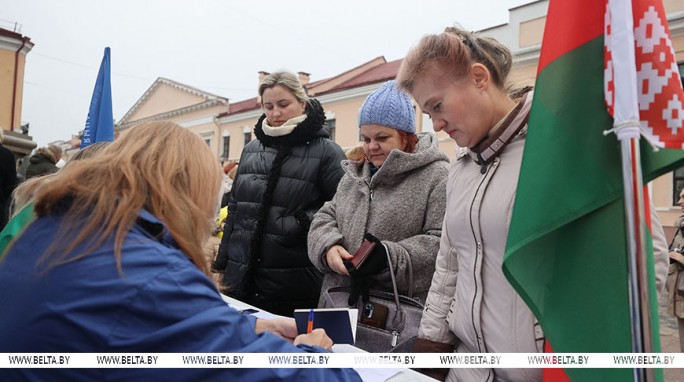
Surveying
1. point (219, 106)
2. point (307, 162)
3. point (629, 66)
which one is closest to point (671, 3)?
point (307, 162)

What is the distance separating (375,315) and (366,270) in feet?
0.59

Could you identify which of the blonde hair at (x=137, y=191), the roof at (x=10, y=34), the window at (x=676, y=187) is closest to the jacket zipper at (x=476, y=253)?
the blonde hair at (x=137, y=191)

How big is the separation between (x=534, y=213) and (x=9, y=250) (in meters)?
1.06

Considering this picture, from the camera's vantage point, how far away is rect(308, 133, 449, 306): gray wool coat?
6.26 ft

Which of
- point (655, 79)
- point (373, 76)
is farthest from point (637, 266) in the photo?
point (373, 76)

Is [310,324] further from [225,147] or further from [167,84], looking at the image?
[167,84]

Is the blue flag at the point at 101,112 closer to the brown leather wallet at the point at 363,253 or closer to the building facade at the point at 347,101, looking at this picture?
the building facade at the point at 347,101

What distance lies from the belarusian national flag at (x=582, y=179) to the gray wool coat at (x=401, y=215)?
0.82 m

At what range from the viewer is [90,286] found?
0.83 metres

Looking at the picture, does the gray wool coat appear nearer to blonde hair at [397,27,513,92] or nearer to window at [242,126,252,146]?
blonde hair at [397,27,513,92]

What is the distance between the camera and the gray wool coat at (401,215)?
1909mm

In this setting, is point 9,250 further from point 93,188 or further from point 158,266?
point 158,266

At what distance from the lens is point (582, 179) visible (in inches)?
40.1

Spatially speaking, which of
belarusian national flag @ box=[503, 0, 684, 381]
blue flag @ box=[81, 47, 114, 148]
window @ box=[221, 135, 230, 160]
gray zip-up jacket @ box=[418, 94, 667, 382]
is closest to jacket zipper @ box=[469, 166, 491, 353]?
gray zip-up jacket @ box=[418, 94, 667, 382]
